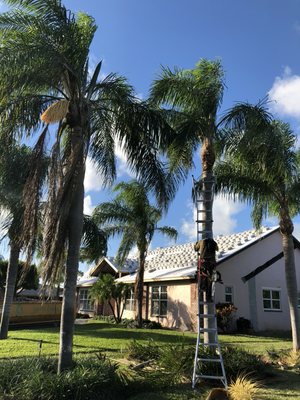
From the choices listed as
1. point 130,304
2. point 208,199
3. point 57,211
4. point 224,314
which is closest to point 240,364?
point 208,199

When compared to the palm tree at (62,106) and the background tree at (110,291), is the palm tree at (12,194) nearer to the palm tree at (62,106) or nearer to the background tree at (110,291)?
the palm tree at (62,106)

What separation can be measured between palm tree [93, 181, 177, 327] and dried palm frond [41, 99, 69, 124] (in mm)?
12568

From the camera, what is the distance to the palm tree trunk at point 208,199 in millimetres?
9906

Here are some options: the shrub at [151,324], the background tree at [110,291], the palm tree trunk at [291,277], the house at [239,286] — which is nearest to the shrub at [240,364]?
the palm tree trunk at [291,277]

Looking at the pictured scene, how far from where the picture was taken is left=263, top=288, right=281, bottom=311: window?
23.0m

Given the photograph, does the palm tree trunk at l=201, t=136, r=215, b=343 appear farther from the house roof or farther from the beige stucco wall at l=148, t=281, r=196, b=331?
the beige stucco wall at l=148, t=281, r=196, b=331

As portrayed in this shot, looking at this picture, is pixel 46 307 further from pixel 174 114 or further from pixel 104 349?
pixel 174 114

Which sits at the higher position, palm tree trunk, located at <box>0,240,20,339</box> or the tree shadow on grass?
palm tree trunk, located at <box>0,240,20,339</box>

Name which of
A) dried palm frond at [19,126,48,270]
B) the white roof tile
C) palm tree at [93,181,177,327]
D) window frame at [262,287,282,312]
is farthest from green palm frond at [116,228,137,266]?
dried palm frond at [19,126,48,270]

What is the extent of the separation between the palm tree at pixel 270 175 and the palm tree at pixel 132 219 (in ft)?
26.4

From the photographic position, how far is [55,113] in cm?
862

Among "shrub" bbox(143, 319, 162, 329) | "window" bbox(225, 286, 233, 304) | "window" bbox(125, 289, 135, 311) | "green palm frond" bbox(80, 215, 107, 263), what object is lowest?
"shrub" bbox(143, 319, 162, 329)

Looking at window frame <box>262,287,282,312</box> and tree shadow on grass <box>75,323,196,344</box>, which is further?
window frame <box>262,287,282,312</box>

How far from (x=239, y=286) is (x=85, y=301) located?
52.7 feet
